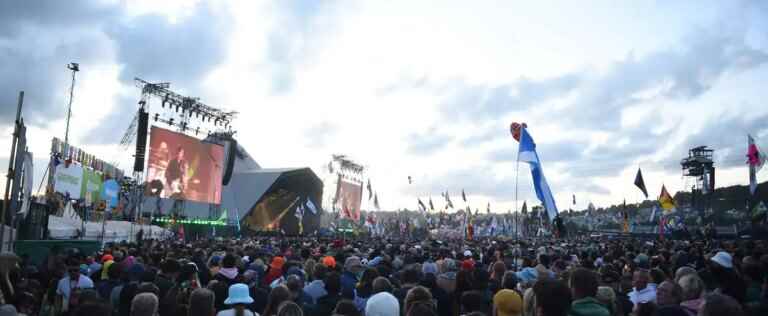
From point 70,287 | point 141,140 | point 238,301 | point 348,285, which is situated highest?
point 141,140

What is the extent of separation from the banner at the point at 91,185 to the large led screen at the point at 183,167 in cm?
411

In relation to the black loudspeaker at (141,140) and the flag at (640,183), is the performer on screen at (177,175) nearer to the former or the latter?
the black loudspeaker at (141,140)

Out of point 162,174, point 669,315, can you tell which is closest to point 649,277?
point 669,315

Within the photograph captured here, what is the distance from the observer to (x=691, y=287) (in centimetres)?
566

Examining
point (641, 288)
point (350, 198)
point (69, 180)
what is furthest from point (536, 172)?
point (350, 198)

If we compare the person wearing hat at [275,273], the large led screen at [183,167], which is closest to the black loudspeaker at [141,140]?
the large led screen at [183,167]

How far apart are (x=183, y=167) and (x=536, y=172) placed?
2975cm

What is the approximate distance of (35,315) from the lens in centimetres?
801

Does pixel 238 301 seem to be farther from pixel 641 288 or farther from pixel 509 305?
pixel 641 288

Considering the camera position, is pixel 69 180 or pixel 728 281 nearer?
pixel 728 281

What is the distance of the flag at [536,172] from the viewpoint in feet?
36.1

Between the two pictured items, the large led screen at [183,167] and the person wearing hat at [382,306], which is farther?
the large led screen at [183,167]

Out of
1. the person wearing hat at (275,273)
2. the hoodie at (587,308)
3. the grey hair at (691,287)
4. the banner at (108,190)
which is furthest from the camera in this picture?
the banner at (108,190)

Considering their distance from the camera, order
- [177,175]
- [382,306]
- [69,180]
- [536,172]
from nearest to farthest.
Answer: [382,306]
[536,172]
[69,180]
[177,175]
